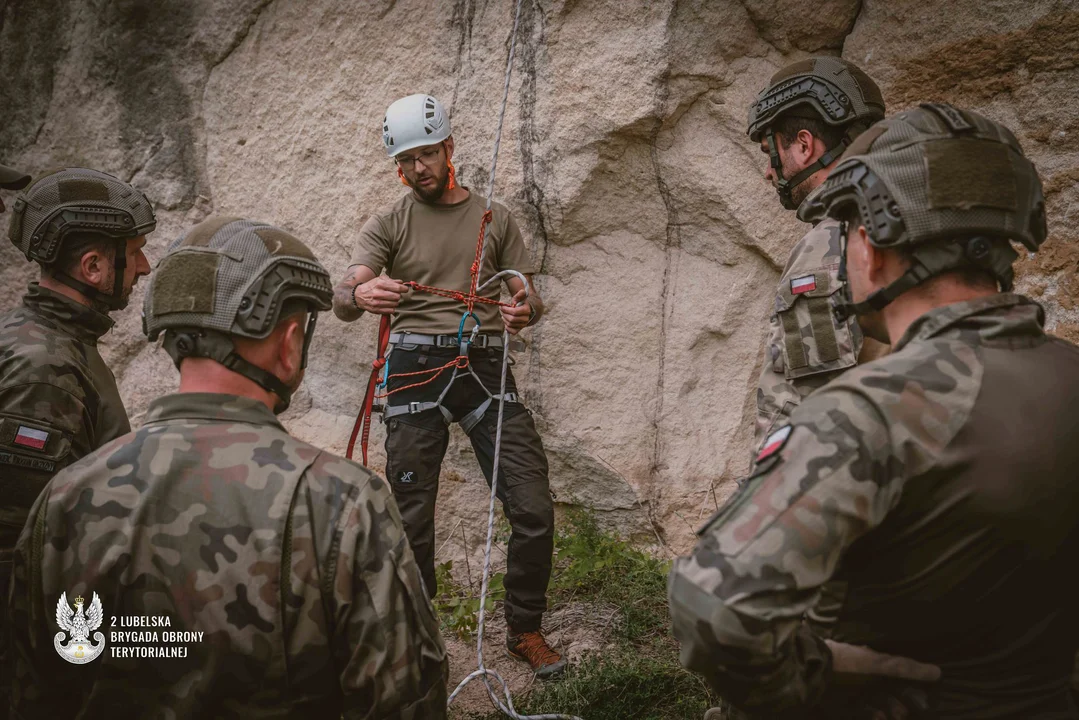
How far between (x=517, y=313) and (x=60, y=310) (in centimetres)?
221

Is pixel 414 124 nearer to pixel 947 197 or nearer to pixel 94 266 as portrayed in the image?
pixel 94 266

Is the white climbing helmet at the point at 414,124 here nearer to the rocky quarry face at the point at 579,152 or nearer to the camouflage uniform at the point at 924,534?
the rocky quarry face at the point at 579,152

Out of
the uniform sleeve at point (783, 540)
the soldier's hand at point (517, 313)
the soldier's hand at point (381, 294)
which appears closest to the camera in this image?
the uniform sleeve at point (783, 540)

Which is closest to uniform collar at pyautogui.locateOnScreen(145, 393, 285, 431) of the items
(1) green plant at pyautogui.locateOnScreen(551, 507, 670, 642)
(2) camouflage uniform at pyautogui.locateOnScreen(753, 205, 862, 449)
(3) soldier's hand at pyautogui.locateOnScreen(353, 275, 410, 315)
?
(2) camouflage uniform at pyautogui.locateOnScreen(753, 205, 862, 449)

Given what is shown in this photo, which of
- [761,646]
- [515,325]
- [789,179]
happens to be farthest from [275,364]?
[515,325]

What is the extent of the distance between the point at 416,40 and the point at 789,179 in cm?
316

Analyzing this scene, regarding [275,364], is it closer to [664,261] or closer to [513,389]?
[513,389]

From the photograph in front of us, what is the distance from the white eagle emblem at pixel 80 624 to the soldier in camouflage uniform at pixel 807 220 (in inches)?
89.0

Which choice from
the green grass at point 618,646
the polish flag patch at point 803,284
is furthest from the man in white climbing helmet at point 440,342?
Result: the polish flag patch at point 803,284

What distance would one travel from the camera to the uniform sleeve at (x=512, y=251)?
509cm

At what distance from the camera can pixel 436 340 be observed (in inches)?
191

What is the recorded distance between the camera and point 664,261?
5.62m

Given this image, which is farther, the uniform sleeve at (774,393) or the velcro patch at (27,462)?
the uniform sleeve at (774,393)

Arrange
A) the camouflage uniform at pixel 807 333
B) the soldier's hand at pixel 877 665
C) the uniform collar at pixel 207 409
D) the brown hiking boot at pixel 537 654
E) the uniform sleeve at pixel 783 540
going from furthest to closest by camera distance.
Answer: the brown hiking boot at pixel 537 654 < the camouflage uniform at pixel 807 333 < the uniform collar at pixel 207 409 < the soldier's hand at pixel 877 665 < the uniform sleeve at pixel 783 540
